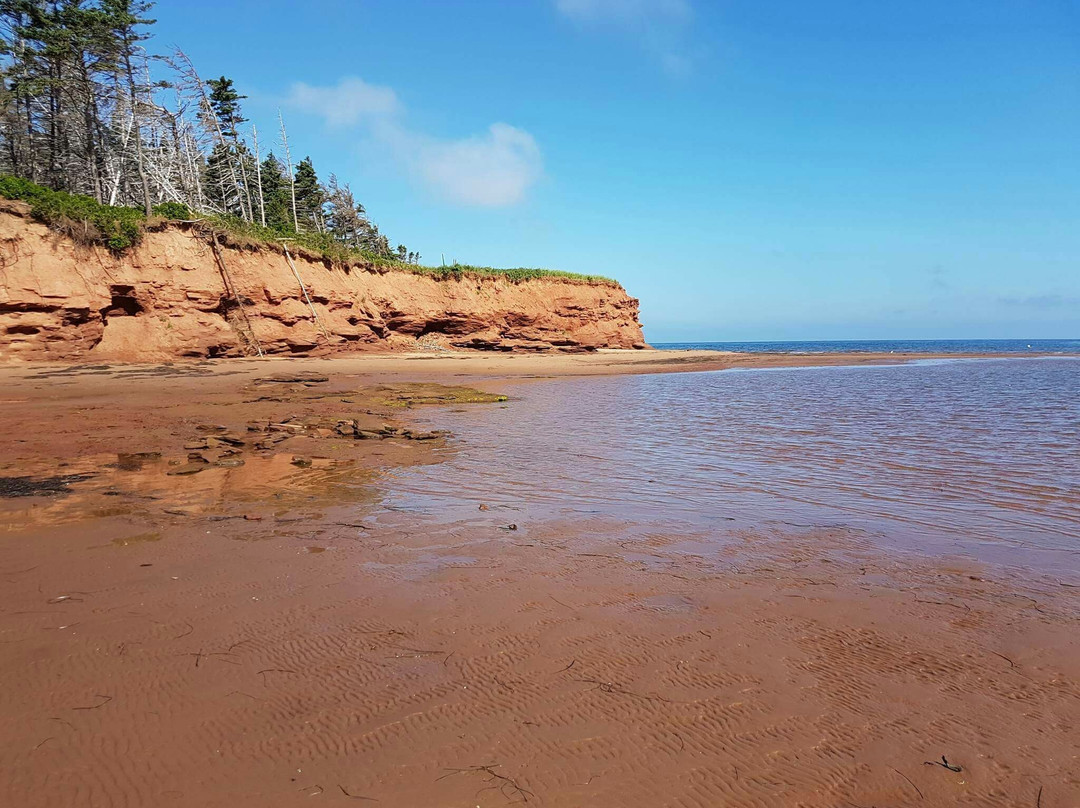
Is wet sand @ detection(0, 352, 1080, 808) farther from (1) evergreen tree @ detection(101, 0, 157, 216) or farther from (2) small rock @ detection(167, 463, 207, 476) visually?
(1) evergreen tree @ detection(101, 0, 157, 216)

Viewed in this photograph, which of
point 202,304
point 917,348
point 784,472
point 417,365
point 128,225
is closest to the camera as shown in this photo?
point 784,472

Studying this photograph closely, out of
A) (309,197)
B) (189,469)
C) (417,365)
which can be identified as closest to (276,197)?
(309,197)

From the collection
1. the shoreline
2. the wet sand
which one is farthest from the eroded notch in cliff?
the wet sand

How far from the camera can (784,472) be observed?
6.65 m

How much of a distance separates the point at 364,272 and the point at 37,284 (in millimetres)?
12468

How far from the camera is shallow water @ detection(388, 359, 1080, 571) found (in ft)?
15.4

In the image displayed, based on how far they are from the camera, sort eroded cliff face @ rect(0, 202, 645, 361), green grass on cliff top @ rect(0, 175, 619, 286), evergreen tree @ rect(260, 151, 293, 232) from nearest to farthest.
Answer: eroded cliff face @ rect(0, 202, 645, 361), green grass on cliff top @ rect(0, 175, 619, 286), evergreen tree @ rect(260, 151, 293, 232)

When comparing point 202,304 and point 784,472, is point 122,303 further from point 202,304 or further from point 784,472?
point 784,472

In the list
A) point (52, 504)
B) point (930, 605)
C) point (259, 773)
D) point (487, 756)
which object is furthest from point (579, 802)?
point (52, 504)

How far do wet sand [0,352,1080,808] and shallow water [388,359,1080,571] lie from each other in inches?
18.1

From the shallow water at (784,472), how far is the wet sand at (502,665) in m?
0.46

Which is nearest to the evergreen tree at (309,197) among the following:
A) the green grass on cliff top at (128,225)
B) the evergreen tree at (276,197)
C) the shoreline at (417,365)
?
the evergreen tree at (276,197)

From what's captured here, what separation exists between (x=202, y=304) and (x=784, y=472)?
19933mm

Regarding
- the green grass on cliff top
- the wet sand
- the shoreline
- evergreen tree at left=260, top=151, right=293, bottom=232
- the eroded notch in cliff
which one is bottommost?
the wet sand
